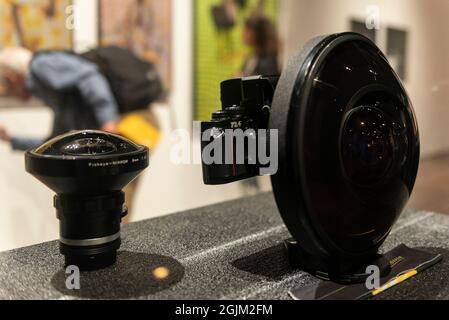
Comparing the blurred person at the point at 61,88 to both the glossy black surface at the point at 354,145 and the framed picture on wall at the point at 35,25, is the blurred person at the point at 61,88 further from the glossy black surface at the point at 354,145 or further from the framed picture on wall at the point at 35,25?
the glossy black surface at the point at 354,145

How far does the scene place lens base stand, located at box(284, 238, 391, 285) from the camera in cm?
57

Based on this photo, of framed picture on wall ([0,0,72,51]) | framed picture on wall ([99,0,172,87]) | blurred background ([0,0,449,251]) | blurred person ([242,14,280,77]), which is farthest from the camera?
blurred person ([242,14,280,77])

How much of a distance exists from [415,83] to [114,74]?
96 centimetres

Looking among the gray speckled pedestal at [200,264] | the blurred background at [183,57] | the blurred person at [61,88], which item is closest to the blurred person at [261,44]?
the blurred background at [183,57]

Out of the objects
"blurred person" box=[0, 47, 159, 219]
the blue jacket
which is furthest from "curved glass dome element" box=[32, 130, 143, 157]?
the blue jacket

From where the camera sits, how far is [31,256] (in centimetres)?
65

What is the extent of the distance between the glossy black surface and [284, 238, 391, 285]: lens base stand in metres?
0.02

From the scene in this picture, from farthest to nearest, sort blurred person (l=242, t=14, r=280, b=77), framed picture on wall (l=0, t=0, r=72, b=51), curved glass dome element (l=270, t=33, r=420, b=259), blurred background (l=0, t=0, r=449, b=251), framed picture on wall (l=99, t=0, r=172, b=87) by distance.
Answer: blurred person (l=242, t=14, r=280, b=77), framed picture on wall (l=99, t=0, r=172, b=87), framed picture on wall (l=0, t=0, r=72, b=51), blurred background (l=0, t=0, r=449, b=251), curved glass dome element (l=270, t=33, r=420, b=259)

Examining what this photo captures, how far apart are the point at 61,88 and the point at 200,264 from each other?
105cm

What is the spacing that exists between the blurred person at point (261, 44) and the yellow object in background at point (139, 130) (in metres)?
0.57

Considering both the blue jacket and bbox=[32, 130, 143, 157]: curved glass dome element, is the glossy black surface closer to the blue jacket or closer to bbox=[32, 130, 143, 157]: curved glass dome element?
bbox=[32, 130, 143, 157]: curved glass dome element

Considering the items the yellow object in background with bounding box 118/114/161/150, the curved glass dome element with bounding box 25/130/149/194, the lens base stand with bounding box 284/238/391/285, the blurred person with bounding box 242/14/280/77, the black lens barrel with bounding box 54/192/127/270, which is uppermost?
the blurred person with bounding box 242/14/280/77
